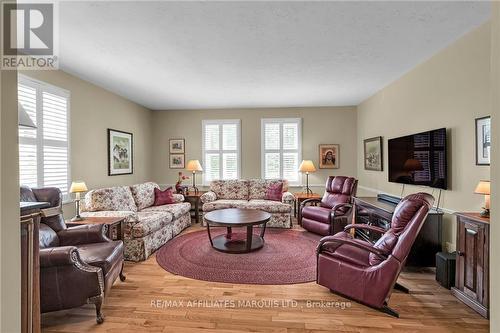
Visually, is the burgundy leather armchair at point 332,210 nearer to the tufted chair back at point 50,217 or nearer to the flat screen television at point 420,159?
the flat screen television at point 420,159

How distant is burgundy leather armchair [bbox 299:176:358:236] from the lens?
4320mm

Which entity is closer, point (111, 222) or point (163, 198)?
point (111, 222)

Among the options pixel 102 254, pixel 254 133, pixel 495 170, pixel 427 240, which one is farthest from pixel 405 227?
pixel 254 133

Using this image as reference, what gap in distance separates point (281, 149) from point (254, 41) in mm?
3614

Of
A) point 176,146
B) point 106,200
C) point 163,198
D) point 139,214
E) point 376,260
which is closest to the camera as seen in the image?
point 376,260

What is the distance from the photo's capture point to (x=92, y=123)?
4238 millimetres

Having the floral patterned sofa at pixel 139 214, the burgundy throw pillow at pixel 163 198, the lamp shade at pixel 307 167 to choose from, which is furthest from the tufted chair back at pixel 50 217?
the lamp shade at pixel 307 167

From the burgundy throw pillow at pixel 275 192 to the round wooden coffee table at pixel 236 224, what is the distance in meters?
1.43

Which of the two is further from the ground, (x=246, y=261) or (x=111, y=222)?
(x=111, y=222)

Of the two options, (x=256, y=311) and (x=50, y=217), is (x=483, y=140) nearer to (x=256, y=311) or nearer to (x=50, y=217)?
(x=256, y=311)

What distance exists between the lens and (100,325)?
2.11 metres

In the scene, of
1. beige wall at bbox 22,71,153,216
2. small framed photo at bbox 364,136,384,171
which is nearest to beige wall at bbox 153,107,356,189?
small framed photo at bbox 364,136,384,171

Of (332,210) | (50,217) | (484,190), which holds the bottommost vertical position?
(332,210)

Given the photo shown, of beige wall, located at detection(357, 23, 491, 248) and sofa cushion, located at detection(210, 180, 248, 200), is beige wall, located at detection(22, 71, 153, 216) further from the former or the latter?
beige wall, located at detection(357, 23, 491, 248)
